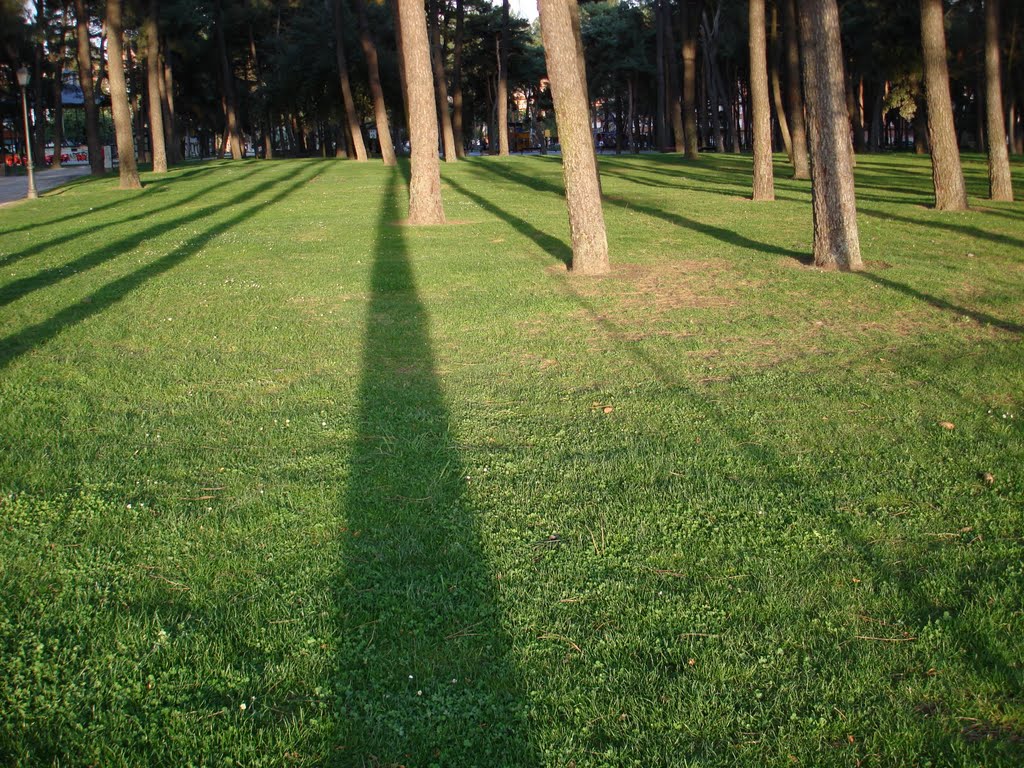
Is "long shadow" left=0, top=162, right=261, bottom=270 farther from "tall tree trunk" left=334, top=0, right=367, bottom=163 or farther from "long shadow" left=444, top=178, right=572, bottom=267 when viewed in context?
"tall tree trunk" left=334, top=0, right=367, bottom=163

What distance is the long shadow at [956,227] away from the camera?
14461 millimetres

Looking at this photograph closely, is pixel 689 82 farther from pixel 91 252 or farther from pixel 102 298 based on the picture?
pixel 102 298

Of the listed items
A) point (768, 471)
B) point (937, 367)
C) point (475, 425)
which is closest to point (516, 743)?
point (768, 471)

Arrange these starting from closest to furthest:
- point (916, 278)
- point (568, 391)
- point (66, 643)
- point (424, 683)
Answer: point (424, 683)
point (66, 643)
point (568, 391)
point (916, 278)

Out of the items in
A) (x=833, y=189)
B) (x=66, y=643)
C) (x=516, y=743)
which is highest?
(x=833, y=189)

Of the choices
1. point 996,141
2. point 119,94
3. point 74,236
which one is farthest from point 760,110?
point 119,94

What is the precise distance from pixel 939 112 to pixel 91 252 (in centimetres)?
1580

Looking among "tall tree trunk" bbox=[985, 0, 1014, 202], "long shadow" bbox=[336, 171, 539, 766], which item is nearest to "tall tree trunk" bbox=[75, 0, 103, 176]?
"tall tree trunk" bbox=[985, 0, 1014, 202]

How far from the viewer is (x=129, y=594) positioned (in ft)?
13.3

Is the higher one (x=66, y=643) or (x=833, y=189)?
(x=833, y=189)

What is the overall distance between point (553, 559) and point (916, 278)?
9002 mm

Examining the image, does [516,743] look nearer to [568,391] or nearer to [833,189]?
[568,391]

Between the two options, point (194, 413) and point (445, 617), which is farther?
point (194, 413)

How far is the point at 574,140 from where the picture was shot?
12.0 m
